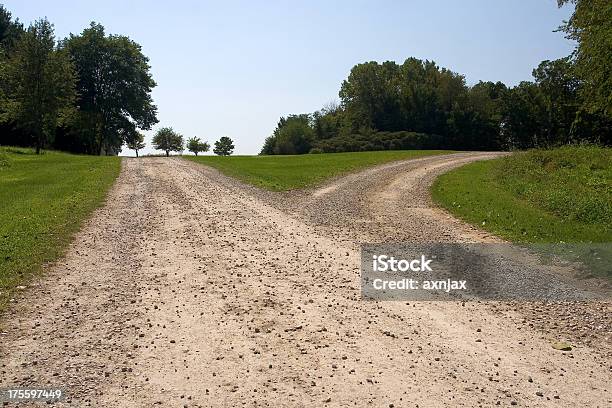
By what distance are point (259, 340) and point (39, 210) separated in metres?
10.9

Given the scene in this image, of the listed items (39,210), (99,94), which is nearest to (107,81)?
(99,94)

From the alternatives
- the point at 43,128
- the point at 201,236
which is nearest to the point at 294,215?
the point at 201,236

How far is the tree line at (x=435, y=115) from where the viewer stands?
72562mm

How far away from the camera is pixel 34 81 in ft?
136

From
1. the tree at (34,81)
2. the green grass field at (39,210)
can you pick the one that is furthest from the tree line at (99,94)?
the green grass field at (39,210)

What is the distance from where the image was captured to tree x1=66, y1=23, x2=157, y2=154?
206ft

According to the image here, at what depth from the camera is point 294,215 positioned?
1502 cm

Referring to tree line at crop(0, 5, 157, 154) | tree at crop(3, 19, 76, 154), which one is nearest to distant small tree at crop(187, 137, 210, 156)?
tree line at crop(0, 5, 157, 154)

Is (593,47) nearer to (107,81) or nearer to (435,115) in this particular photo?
(107,81)

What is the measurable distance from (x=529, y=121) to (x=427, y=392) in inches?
3188

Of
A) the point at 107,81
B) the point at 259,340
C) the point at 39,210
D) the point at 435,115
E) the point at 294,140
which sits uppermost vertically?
the point at 107,81

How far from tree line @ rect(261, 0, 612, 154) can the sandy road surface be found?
202 feet

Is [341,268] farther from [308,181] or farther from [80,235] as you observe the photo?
[308,181]

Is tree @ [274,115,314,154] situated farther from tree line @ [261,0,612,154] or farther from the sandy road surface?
the sandy road surface
